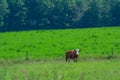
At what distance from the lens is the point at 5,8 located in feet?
308

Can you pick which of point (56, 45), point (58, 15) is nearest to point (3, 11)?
point (58, 15)

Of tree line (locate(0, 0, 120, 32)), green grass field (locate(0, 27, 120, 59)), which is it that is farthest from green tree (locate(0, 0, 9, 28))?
green grass field (locate(0, 27, 120, 59))

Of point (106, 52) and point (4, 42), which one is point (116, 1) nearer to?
point (4, 42)

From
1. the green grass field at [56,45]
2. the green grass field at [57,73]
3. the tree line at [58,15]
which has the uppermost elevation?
the green grass field at [57,73]

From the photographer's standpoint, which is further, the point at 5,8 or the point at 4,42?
the point at 5,8

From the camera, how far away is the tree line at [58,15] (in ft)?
295

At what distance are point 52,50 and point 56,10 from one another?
57.0m

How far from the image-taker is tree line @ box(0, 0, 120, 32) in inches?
3543

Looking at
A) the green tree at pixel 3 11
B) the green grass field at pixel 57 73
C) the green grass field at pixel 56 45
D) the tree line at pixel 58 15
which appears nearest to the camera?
the green grass field at pixel 57 73

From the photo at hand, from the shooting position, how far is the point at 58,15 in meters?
93.0

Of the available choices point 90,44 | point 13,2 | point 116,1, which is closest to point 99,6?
point 116,1

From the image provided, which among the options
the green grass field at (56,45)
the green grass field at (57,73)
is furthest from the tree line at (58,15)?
the green grass field at (57,73)

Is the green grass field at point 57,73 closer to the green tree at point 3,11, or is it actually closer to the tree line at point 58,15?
the tree line at point 58,15

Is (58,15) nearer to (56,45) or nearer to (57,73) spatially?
(56,45)
